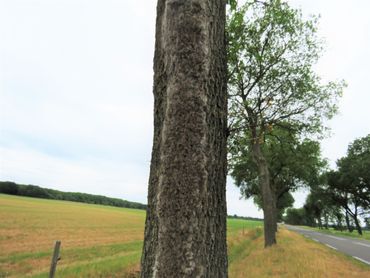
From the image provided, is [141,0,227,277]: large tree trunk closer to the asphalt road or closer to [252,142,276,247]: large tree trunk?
the asphalt road

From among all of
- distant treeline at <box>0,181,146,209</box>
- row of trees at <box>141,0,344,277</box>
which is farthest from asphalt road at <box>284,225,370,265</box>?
distant treeline at <box>0,181,146,209</box>

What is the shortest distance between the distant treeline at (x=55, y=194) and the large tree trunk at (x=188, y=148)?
120 metres

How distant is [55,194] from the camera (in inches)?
4867

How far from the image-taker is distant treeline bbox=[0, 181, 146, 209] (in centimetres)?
10788

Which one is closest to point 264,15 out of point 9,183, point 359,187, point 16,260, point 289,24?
point 289,24

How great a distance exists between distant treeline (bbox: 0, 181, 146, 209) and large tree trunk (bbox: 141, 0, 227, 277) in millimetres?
120008

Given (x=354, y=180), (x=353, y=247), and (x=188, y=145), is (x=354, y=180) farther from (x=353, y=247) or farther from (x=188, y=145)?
(x=188, y=145)

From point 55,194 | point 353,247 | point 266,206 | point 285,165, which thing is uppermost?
point 55,194

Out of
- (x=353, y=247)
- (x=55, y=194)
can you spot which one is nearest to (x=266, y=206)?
(x=353, y=247)

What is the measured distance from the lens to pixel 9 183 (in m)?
107

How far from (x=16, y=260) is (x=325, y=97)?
18.1 m

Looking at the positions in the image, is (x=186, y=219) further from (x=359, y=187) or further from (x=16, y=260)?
(x=359, y=187)

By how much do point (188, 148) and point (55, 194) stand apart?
437 feet

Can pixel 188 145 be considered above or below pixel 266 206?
below
